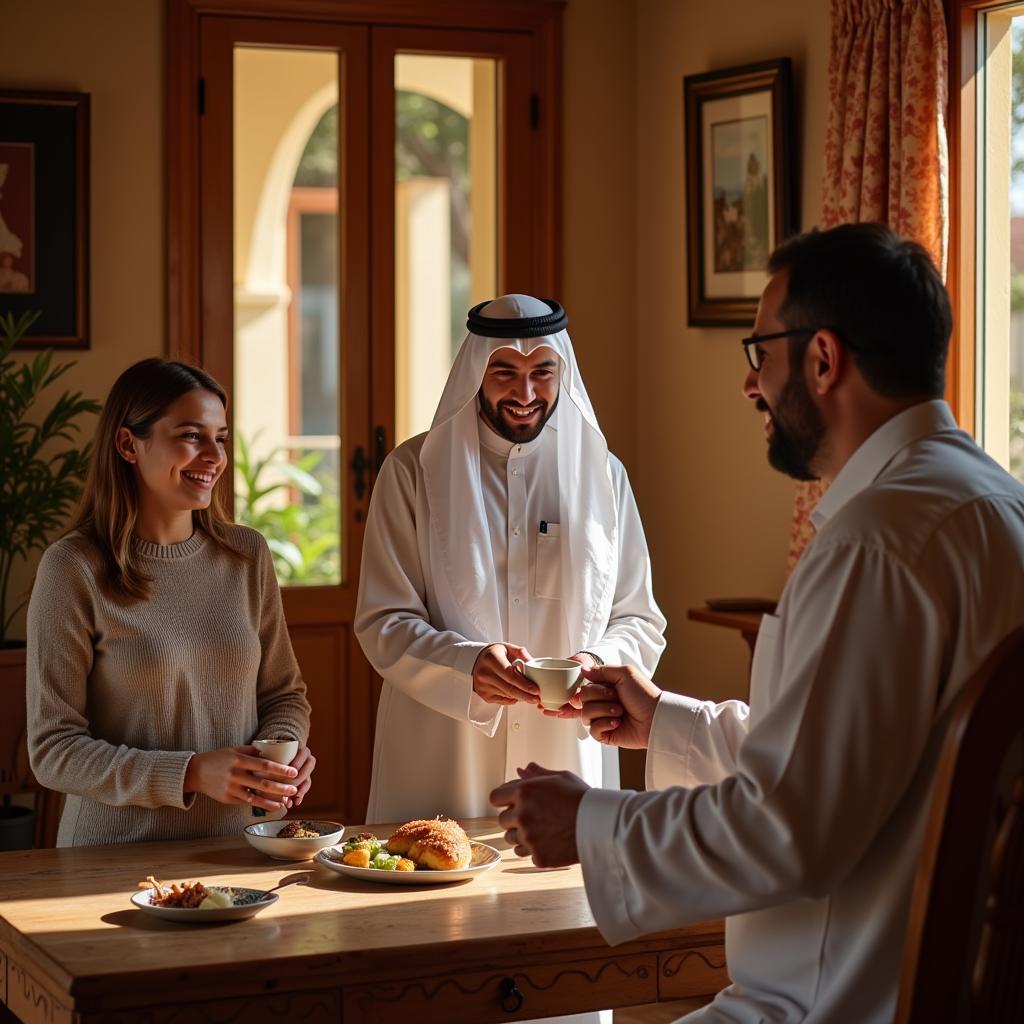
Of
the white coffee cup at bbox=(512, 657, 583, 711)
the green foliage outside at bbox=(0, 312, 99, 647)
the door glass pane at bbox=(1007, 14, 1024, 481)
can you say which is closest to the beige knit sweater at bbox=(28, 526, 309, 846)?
the white coffee cup at bbox=(512, 657, 583, 711)

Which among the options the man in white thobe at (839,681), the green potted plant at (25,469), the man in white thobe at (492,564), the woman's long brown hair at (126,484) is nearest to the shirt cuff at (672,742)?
the man in white thobe at (839,681)

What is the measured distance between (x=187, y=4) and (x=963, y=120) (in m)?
2.71

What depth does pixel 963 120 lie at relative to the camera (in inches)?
170

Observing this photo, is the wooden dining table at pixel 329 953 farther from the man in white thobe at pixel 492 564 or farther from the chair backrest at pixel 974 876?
the man in white thobe at pixel 492 564

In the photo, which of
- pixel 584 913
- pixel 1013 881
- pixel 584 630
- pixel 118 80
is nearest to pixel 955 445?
pixel 1013 881

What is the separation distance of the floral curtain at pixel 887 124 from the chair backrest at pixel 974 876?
2.87m

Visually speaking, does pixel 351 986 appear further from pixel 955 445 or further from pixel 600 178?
pixel 600 178

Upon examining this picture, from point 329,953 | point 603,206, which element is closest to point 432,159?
point 603,206

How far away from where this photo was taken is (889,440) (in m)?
1.85

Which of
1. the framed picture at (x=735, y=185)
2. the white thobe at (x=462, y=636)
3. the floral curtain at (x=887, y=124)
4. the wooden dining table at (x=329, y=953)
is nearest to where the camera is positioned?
the wooden dining table at (x=329, y=953)

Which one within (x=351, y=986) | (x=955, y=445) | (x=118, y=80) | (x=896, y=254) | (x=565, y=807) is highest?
(x=118, y=80)

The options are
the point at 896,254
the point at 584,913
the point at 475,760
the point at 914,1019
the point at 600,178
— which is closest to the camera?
the point at 914,1019

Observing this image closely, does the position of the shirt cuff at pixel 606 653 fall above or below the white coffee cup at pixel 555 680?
below

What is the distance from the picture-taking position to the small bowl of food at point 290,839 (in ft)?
8.13
